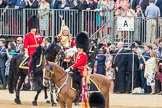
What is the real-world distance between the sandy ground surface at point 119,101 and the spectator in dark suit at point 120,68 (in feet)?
2.30

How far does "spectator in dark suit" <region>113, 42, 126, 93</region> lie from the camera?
30391 millimetres

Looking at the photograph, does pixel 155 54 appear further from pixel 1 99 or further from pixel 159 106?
pixel 1 99

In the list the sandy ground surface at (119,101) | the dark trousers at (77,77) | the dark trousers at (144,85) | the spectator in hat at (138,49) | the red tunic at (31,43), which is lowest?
the sandy ground surface at (119,101)

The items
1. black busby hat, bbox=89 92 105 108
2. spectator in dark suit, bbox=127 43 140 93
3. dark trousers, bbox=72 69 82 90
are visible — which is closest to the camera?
black busby hat, bbox=89 92 105 108

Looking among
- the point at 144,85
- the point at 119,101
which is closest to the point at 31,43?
the point at 119,101

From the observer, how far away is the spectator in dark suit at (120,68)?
30.4 m

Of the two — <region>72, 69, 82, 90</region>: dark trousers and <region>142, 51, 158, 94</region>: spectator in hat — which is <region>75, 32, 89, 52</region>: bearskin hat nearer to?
<region>72, 69, 82, 90</region>: dark trousers

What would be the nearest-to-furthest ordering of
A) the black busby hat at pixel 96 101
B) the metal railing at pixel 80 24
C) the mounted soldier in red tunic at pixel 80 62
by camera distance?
the black busby hat at pixel 96 101
the mounted soldier in red tunic at pixel 80 62
the metal railing at pixel 80 24

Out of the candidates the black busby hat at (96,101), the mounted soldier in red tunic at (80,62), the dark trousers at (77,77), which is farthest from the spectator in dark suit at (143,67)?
the black busby hat at (96,101)

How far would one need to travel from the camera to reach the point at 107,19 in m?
32.4

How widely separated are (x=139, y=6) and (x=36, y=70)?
6228 mm

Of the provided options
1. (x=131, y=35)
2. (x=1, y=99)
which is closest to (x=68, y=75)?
(x=1, y=99)

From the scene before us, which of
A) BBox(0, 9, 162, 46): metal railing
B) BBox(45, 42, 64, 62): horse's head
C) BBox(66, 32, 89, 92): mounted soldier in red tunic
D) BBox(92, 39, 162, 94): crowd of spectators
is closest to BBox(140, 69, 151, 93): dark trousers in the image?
BBox(92, 39, 162, 94): crowd of spectators

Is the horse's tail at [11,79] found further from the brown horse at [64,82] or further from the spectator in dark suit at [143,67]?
the brown horse at [64,82]
